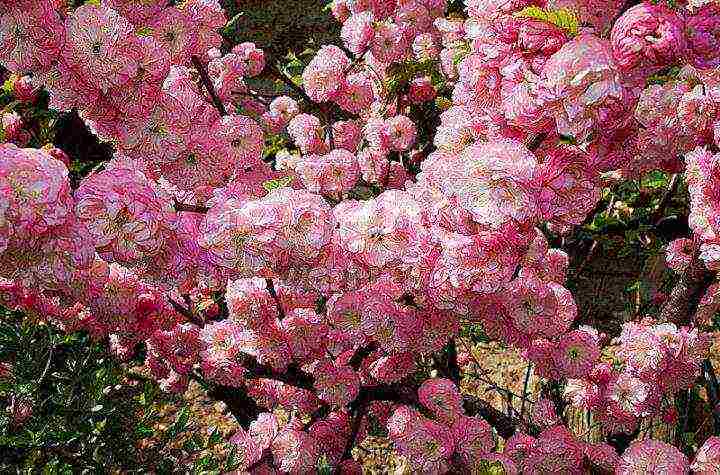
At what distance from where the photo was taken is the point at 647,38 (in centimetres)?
107

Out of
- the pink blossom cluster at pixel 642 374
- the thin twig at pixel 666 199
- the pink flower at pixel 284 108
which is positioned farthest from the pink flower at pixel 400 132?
the pink blossom cluster at pixel 642 374

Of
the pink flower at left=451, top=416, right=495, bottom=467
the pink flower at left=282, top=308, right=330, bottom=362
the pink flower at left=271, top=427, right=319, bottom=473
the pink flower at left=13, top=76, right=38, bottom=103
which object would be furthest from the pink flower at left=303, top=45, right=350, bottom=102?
the pink flower at left=451, top=416, right=495, bottom=467

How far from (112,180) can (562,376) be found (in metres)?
1.15

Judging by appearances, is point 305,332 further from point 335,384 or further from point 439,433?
point 439,433

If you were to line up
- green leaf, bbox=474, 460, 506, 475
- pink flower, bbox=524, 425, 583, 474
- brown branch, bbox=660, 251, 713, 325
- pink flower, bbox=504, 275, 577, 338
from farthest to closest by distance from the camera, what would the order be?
brown branch, bbox=660, 251, 713, 325, pink flower, bbox=524, 425, 583, 474, pink flower, bbox=504, 275, 577, 338, green leaf, bbox=474, 460, 506, 475

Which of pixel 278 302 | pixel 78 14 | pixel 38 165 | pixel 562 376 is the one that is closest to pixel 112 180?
pixel 38 165

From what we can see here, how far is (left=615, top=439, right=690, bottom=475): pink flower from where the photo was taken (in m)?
1.40

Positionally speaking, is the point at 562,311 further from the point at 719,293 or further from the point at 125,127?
the point at 125,127

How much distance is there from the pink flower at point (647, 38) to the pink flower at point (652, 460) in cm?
75

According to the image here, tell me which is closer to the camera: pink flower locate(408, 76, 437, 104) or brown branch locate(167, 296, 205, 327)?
brown branch locate(167, 296, 205, 327)

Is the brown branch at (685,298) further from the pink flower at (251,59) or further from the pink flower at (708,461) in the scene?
the pink flower at (251,59)

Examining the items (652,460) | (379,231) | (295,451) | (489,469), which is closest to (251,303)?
(295,451)

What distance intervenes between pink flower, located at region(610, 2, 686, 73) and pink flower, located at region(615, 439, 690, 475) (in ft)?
2.46

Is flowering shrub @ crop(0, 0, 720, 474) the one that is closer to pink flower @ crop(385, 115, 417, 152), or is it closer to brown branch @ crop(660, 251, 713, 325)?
brown branch @ crop(660, 251, 713, 325)
